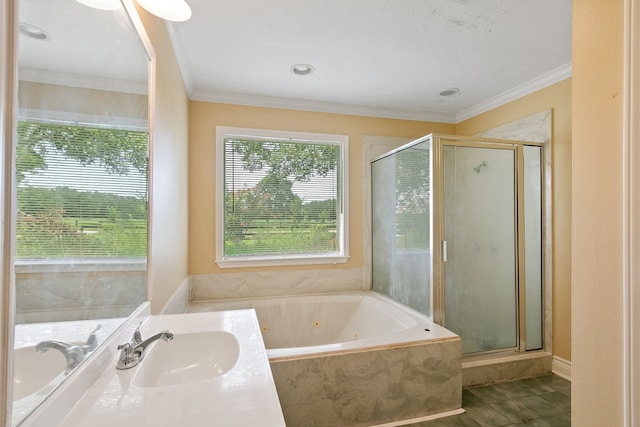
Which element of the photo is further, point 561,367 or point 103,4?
point 561,367

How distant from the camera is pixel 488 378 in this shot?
87.3 inches

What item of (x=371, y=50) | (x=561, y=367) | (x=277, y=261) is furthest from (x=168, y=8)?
(x=561, y=367)

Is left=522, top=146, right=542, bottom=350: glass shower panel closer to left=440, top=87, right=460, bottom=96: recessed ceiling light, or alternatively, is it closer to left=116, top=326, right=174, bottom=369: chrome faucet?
left=440, top=87, right=460, bottom=96: recessed ceiling light

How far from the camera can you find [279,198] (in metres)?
2.90

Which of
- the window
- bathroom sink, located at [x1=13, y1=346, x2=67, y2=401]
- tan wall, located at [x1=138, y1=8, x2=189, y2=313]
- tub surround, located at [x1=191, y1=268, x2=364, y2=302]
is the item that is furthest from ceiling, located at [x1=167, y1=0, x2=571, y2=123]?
bathroom sink, located at [x1=13, y1=346, x2=67, y2=401]

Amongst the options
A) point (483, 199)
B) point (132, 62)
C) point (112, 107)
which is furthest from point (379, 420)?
point (132, 62)

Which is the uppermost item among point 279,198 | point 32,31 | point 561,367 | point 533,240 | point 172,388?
point 32,31

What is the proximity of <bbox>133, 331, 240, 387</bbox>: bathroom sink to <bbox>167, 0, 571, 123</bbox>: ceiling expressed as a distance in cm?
169

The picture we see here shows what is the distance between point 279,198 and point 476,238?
1.75m

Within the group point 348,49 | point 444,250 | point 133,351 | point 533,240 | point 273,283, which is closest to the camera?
point 133,351

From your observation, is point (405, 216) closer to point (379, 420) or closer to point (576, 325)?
point (379, 420)

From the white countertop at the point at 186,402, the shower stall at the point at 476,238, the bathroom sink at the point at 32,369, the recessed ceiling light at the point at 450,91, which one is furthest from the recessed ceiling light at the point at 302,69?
the bathroom sink at the point at 32,369

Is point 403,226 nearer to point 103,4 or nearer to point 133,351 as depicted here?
point 133,351

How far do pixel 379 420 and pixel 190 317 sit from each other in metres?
1.28
